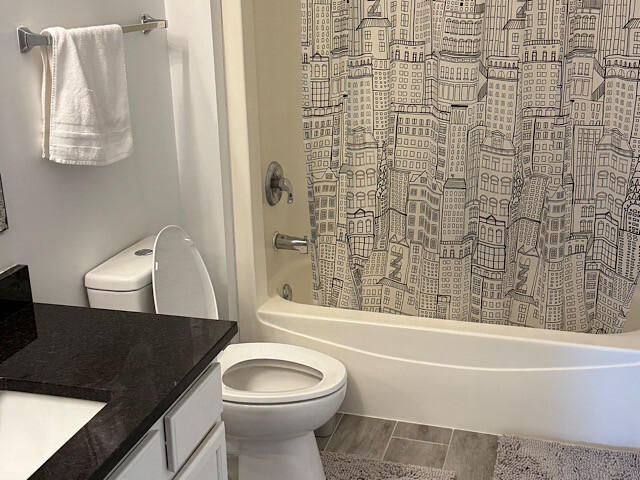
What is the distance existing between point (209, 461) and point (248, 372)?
88 cm

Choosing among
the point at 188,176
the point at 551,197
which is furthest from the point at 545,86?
the point at 188,176

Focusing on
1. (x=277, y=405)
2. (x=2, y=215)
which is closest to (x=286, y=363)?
(x=277, y=405)

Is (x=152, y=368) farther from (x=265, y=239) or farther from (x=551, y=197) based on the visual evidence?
(x=551, y=197)

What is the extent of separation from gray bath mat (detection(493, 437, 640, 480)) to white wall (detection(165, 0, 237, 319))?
1.03 meters

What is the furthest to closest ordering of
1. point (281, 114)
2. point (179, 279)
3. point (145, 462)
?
point (281, 114)
point (179, 279)
point (145, 462)

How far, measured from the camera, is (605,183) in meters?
2.66

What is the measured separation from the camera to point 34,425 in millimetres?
1421

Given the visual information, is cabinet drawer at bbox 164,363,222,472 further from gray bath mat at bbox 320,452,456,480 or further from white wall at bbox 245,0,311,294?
white wall at bbox 245,0,311,294

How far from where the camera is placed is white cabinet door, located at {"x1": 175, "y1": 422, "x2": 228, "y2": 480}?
4.99ft

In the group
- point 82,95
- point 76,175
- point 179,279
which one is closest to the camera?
point 82,95

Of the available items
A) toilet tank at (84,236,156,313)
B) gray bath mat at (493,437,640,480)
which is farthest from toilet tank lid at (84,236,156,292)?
gray bath mat at (493,437,640,480)

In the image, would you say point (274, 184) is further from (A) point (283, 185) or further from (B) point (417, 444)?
(B) point (417, 444)

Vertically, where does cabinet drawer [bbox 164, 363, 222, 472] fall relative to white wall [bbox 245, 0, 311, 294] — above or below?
below

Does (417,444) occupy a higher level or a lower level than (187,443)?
lower
